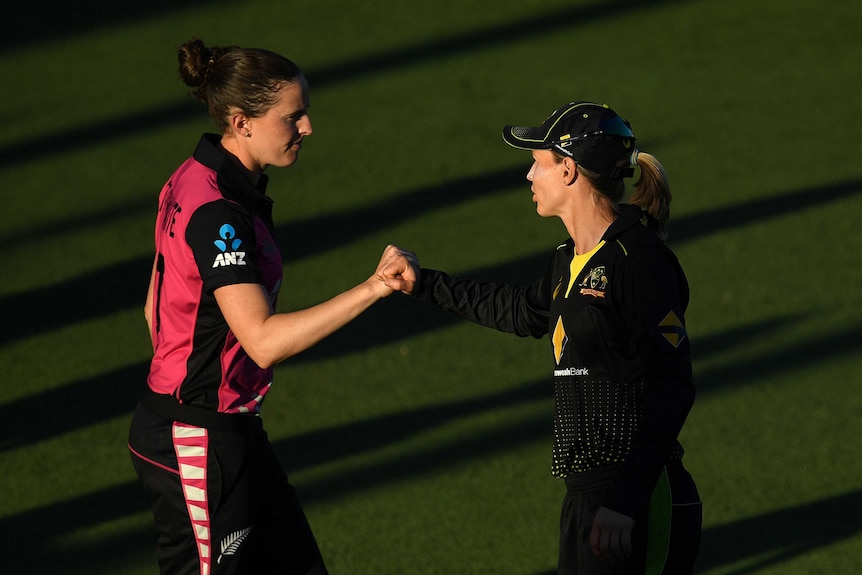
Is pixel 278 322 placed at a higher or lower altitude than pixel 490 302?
higher

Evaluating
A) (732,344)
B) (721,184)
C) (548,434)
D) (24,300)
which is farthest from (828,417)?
(24,300)

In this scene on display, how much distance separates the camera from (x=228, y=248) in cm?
388

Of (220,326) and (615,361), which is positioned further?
(220,326)

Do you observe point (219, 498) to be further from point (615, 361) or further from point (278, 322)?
point (615, 361)

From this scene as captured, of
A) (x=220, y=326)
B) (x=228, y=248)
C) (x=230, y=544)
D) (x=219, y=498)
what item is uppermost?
(x=228, y=248)

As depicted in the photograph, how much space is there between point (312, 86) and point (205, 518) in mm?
7988

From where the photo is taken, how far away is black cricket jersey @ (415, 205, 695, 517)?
371 cm

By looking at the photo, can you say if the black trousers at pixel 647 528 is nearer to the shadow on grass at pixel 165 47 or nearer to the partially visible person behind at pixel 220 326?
the partially visible person behind at pixel 220 326

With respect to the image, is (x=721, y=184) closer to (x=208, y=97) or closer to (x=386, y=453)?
(x=386, y=453)

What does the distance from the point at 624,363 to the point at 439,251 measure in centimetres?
525

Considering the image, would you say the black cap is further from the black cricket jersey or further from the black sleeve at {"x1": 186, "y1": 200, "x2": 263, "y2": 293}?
the black sleeve at {"x1": 186, "y1": 200, "x2": 263, "y2": 293}

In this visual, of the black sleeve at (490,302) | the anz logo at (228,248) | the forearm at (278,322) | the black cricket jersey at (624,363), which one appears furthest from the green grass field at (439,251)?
the anz logo at (228,248)

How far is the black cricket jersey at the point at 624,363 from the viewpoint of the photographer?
371 centimetres

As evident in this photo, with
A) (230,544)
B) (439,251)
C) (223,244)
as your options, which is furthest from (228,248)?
(439,251)
